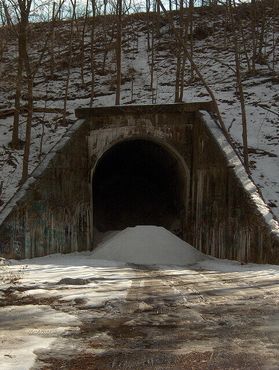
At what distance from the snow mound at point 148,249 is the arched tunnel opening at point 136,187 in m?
3.45

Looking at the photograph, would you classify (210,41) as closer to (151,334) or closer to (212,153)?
(212,153)

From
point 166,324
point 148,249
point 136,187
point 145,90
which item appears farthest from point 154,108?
point 145,90

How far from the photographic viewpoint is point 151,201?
2086 centimetres

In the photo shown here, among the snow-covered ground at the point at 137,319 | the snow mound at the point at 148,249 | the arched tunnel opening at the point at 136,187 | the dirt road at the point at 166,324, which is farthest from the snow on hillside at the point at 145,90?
the dirt road at the point at 166,324

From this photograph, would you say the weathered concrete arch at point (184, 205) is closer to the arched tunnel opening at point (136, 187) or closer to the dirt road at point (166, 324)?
the arched tunnel opening at point (136, 187)

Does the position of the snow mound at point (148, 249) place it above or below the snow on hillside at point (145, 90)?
below

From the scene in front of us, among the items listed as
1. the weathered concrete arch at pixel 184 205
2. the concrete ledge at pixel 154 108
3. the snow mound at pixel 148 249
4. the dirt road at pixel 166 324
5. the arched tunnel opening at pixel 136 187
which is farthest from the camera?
the arched tunnel opening at pixel 136 187

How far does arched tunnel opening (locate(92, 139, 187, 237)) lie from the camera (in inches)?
739

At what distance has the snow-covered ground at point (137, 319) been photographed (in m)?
4.07

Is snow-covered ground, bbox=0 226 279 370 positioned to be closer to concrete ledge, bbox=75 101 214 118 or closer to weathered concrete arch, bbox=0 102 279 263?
weathered concrete arch, bbox=0 102 279 263

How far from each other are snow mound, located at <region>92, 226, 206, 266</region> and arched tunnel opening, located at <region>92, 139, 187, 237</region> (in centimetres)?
345

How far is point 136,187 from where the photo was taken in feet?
71.6

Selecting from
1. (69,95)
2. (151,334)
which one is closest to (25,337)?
(151,334)

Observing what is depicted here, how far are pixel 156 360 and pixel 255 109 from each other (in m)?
20.3
